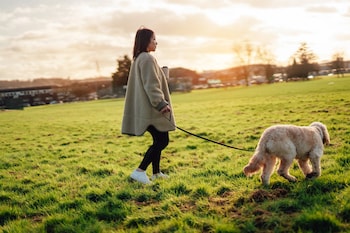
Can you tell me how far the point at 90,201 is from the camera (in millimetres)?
5434

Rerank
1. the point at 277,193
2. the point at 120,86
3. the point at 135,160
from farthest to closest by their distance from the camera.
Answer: the point at 120,86 → the point at 135,160 → the point at 277,193

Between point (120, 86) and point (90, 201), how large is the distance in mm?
87533

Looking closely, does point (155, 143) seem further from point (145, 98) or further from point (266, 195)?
point (266, 195)

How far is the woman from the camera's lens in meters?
5.70

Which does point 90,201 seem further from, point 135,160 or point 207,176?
point 135,160

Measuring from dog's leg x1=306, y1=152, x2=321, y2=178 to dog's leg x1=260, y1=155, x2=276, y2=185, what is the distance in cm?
61

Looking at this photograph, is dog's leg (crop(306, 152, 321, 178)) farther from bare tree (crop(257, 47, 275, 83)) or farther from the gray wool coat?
bare tree (crop(257, 47, 275, 83))

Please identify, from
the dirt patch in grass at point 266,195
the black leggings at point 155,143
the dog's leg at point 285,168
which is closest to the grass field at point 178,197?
the dirt patch in grass at point 266,195

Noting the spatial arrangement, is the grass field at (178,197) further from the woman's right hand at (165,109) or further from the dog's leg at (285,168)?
the woman's right hand at (165,109)

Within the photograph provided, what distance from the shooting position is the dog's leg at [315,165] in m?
5.14

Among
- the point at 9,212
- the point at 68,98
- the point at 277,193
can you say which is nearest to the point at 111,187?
the point at 9,212

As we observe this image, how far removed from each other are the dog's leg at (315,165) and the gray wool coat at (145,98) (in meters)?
2.42

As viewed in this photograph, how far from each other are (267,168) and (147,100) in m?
2.36

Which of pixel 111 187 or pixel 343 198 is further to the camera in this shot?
pixel 111 187
